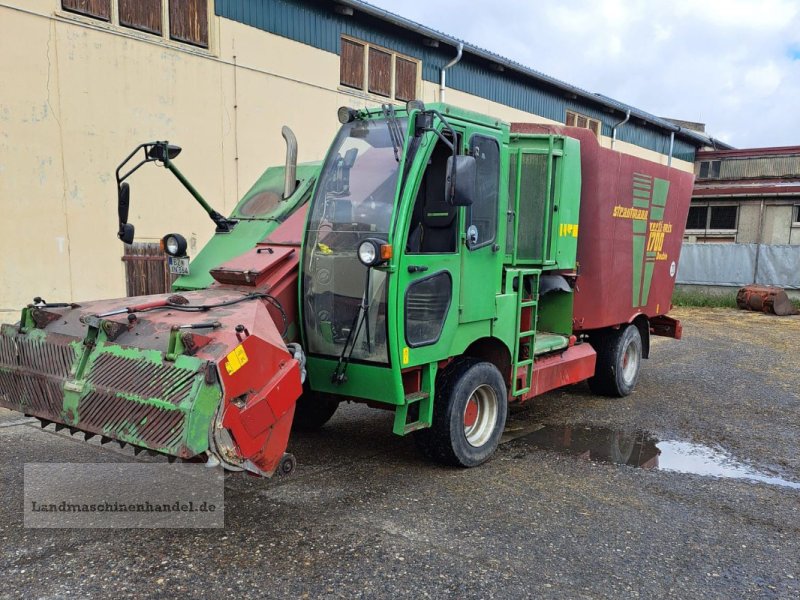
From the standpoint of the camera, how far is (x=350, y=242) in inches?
169

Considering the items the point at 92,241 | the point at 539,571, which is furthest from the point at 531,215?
the point at 92,241

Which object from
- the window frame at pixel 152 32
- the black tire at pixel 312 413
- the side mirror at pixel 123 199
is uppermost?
the window frame at pixel 152 32

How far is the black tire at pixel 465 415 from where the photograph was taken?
4.59m

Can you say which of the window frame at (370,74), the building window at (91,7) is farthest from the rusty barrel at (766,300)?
the building window at (91,7)

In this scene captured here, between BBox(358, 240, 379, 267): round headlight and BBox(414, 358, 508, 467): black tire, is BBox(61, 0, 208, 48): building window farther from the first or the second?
BBox(414, 358, 508, 467): black tire

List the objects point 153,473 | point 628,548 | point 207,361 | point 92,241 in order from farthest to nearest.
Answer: point 92,241 → point 153,473 → point 628,548 → point 207,361

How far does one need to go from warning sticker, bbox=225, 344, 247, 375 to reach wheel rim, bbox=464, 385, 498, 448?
2138 millimetres

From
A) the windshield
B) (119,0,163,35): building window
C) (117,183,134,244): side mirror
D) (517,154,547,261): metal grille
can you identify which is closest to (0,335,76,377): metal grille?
(117,183,134,244): side mirror

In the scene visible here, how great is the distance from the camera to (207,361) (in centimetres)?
313

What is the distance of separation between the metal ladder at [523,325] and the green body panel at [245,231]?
1949mm

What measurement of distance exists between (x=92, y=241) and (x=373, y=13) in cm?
665

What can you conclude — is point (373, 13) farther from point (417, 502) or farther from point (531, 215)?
point (417, 502)

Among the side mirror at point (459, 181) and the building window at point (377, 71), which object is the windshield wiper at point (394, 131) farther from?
the building window at point (377, 71)

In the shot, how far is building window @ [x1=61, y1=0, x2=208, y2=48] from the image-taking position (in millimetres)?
8539
